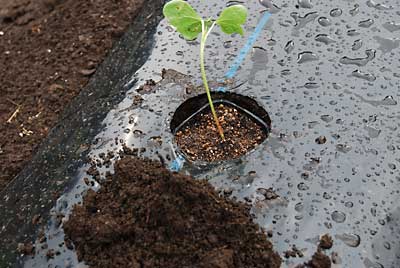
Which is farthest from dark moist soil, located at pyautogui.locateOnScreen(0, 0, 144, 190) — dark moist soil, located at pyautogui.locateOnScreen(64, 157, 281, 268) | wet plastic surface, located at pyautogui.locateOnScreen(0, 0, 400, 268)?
dark moist soil, located at pyautogui.locateOnScreen(64, 157, 281, 268)

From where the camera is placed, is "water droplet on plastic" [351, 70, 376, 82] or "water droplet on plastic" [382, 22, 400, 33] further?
"water droplet on plastic" [382, 22, 400, 33]

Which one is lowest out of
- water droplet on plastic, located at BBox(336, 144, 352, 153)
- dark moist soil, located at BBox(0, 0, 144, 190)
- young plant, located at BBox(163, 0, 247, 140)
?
dark moist soil, located at BBox(0, 0, 144, 190)

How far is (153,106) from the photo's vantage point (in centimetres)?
185

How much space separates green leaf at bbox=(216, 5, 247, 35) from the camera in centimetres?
171

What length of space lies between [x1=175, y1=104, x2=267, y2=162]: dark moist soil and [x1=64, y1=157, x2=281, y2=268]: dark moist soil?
24 cm

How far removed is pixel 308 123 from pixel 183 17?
1.58 feet

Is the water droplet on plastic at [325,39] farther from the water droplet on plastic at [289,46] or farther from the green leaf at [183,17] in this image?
the green leaf at [183,17]

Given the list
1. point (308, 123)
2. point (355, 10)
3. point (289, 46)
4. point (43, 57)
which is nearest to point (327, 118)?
point (308, 123)

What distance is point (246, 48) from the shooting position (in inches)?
78.7

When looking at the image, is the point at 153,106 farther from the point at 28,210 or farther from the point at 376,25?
the point at 376,25

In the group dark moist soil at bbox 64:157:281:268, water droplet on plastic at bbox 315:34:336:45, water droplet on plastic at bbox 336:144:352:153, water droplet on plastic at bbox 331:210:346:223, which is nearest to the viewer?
dark moist soil at bbox 64:157:281:268

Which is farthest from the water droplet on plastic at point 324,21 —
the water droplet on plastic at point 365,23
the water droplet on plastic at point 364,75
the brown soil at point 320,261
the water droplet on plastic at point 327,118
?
the brown soil at point 320,261

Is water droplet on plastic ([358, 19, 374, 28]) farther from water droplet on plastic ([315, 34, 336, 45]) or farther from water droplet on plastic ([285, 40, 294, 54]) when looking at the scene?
water droplet on plastic ([285, 40, 294, 54])

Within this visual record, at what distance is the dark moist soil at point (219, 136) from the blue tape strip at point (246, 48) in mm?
105
